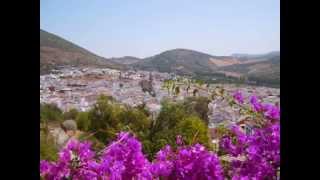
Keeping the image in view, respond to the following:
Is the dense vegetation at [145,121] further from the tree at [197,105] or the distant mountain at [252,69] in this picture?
the distant mountain at [252,69]

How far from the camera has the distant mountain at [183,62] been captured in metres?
1.57

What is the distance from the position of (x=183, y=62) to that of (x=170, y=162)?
0.51 meters

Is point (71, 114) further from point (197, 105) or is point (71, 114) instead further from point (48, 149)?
point (197, 105)

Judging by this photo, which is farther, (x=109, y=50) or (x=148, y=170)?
(x=109, y=50)

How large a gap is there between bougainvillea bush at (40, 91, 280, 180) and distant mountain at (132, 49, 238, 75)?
0.33m

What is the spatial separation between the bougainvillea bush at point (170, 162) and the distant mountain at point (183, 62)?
1.07ft

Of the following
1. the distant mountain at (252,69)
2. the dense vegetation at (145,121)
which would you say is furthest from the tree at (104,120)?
the distant mountain at (252,69)

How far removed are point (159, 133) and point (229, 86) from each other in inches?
13.3

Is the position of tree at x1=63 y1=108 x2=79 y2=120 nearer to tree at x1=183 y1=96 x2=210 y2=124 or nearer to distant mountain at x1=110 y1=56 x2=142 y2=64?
distant mountain at x1=110 y1=56 x2=142 y2=64

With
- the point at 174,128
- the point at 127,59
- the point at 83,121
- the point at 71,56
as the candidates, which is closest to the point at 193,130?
the point at 174,128

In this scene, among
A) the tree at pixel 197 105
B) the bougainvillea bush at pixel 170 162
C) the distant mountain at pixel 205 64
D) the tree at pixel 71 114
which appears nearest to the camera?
the bougainvillea bush at pixel 170 162

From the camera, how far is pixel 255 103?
145 centimetres
